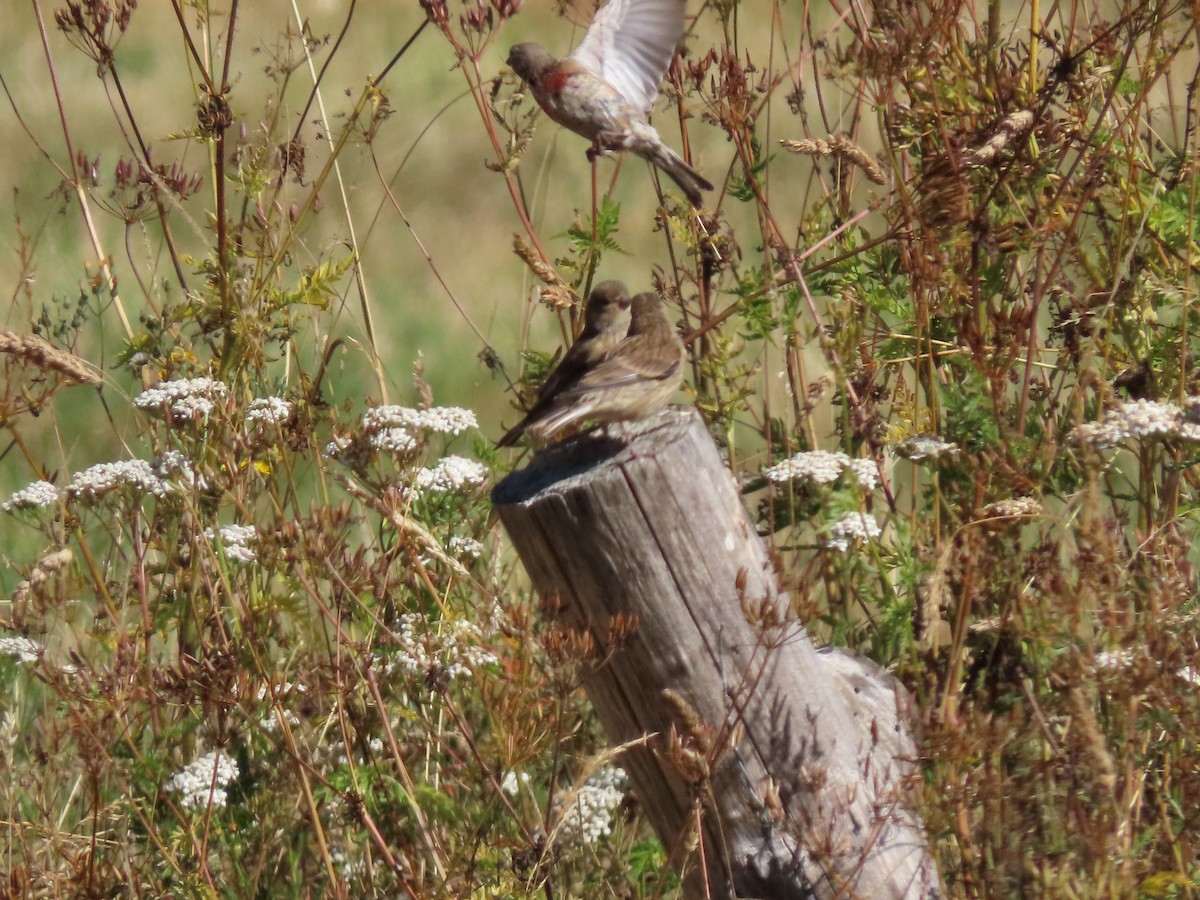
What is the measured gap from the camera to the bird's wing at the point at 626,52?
18.3ft

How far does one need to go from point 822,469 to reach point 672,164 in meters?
1.64

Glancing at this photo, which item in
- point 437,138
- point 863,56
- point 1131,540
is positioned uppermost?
point 437,138

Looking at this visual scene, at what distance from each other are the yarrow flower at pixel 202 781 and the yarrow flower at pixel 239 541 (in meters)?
0.46

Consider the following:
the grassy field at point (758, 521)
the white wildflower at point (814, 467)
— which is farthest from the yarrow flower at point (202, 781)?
the white wildflower at point (814, 467)

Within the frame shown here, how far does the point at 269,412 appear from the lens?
350 cm

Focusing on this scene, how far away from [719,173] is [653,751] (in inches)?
354

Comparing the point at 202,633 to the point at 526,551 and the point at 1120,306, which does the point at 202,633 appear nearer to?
the point at 526,551

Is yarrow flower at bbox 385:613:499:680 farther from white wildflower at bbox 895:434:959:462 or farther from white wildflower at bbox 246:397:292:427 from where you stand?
white wildflower at bbox 895:434:959:462

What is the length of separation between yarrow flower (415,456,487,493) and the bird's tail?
1.02 metres

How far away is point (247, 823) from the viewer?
3572 millimetres

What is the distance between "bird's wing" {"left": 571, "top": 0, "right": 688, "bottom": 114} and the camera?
220 inches

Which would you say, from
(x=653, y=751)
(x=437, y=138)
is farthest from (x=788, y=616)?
(x=437, y=138)

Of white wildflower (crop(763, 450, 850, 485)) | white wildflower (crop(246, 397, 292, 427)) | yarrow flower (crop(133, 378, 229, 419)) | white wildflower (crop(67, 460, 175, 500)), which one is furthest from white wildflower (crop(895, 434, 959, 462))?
white wildflower (crop(67, 460, 175, 500))

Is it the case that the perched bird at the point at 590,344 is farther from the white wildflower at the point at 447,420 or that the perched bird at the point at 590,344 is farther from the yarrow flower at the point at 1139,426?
the yarrow flower at the point at 1139,426
